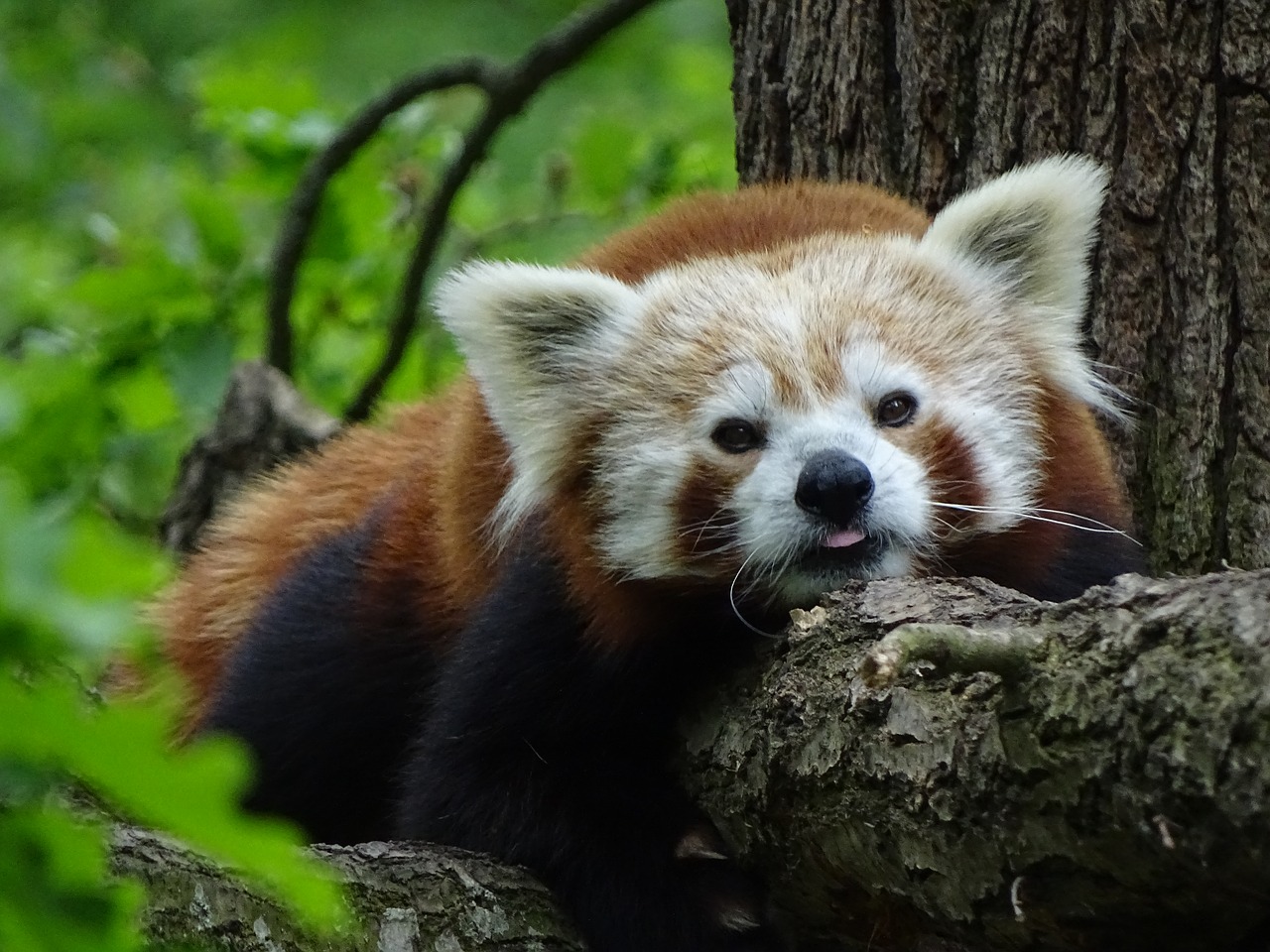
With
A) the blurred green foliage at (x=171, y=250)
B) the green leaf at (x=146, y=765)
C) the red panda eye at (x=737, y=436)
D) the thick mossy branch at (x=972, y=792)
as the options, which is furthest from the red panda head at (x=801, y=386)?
the green leaf at (x=146, y=765)

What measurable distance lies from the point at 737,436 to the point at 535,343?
565mm

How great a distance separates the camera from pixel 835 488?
8.79 feet

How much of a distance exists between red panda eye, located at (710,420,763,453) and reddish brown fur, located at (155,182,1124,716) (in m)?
0.12

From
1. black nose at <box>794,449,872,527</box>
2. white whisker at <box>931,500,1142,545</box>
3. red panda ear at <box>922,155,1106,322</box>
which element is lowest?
white whisker at <box>931,500,1142,545</box>

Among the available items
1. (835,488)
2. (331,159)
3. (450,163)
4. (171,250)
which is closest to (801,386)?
(835,488)

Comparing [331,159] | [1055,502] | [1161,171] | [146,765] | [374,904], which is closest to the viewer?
[146,765]

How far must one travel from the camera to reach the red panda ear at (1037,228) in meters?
3.08

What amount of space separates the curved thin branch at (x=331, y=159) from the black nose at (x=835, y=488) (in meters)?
2.43

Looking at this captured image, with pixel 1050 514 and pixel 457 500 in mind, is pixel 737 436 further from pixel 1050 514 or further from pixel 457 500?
pixel 457 500

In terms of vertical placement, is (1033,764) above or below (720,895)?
above

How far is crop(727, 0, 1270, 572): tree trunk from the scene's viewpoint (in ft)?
10.5

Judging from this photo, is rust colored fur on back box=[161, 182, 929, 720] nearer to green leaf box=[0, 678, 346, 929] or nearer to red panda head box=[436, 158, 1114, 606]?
red panda head box=[436, 158, 1114, 606]

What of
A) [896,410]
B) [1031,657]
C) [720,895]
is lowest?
[720,895]

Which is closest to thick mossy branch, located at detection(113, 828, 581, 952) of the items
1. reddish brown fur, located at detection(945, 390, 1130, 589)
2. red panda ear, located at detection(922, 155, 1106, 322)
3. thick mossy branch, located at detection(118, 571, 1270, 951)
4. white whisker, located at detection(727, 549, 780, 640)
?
thick mossy branch, located at detection(118, 571, 1270, 951)
